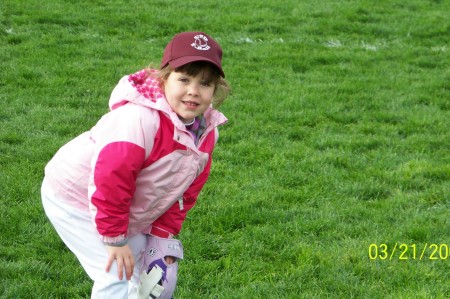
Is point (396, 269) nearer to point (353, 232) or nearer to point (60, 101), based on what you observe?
point (353, 232)

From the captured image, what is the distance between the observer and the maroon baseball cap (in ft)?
10.2

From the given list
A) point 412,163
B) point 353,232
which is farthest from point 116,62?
point 353,232

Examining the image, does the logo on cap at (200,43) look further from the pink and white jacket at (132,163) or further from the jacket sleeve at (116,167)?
the jacket sleeve at (116,167)

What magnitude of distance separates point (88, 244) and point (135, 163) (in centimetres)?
50

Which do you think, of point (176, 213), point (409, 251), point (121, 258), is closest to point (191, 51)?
point (176, 213)

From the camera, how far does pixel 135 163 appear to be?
9.87 ft

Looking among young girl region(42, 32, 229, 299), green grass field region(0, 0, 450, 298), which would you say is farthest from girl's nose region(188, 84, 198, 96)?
green grass field region(0, 0, 450, 298)

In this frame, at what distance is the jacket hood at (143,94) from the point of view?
312 centimetres

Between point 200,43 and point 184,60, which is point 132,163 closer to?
point 184,60

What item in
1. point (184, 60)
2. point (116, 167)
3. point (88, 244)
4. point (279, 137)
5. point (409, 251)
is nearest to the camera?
point (116, 167)

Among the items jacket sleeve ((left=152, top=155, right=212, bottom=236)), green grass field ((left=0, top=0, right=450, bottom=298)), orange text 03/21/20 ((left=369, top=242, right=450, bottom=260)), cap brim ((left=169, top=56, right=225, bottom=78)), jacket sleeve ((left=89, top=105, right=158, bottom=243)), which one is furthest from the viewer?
orange text 03/21/20 ((left=369, top=242, right=450, bottom=260))

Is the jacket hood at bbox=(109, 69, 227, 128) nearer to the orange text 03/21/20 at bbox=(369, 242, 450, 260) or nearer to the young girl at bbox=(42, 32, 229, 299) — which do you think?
the young girl at bbox=(42, 32, 229, 299)

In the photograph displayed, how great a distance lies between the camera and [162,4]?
11680 millimetres

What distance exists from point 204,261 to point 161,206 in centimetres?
150
